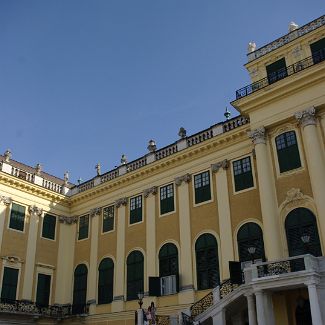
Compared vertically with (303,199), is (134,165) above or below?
above

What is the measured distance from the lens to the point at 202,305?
68.1 feet

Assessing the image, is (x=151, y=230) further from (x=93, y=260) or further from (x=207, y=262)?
(x=93, y=260)

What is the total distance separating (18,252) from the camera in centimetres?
2877

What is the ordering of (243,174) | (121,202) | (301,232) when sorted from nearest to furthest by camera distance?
1. (301,232)
2. (243,174)
3. (121,202)

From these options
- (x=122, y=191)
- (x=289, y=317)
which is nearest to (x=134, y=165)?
(x=122, y=191)

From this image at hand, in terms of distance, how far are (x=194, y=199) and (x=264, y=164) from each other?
5.43 m

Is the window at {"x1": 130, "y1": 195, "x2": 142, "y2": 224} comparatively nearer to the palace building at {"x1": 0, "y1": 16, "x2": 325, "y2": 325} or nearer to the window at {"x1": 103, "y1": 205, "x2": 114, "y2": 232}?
the palace building at {"x1": 0, "y1": 16, "x2": 325, "y2": 325}

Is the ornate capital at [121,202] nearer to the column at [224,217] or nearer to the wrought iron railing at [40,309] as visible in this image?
the wrought iron railing at [40,309]

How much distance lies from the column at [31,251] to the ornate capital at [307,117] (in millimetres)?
18771

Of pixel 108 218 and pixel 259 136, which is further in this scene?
pixel 108 218

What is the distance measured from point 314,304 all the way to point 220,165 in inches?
410

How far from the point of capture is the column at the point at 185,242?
2359 cm

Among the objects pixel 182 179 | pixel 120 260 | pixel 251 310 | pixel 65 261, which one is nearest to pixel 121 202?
Result: pixel 120 260

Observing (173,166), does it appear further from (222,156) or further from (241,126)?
(241,126)
